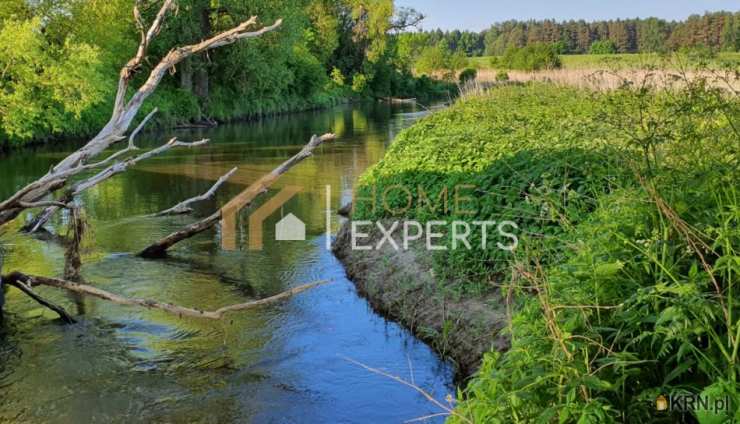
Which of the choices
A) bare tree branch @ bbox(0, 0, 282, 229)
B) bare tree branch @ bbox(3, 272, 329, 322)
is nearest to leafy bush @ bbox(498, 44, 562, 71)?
bare tree branch @ bbox(0, 0, 282, 229)

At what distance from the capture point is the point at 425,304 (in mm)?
7922

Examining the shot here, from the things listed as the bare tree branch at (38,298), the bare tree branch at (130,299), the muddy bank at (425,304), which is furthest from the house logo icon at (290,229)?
the bare tree branch at (130,299)

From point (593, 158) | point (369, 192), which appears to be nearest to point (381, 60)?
point (369, 192)

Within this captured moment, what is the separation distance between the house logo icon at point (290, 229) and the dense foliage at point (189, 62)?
13.6 feet

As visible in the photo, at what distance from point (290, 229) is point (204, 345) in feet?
18.0

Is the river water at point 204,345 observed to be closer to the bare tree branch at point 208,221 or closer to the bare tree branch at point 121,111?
the bare tree branch at point 208,221

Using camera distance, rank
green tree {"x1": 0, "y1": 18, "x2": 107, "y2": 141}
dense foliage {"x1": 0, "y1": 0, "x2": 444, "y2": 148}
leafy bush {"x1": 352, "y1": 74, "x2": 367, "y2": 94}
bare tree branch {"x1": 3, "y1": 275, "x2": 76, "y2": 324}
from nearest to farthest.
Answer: bare tree branch {"x1": 3, "y1": 275, "x2": 76, "y2": 324}
green tree {"x1": 0, "y1": 18, "x2": 107, "y2": 141}
dense foliage {"x1": 0, "y1": 0, "x2": 444, "y2": 148}
leafy bush {"x1": 352, "y1": 74, "x2": 367, "y2": 94}

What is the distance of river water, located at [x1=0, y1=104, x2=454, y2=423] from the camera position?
6.16m

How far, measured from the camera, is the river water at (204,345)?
616 cm

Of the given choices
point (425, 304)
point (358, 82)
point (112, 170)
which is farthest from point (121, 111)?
point (358, 82)

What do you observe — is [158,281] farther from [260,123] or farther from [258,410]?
[260,123]

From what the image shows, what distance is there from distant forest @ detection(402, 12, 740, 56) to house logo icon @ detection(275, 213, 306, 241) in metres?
5.79

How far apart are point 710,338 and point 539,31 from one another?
333ft

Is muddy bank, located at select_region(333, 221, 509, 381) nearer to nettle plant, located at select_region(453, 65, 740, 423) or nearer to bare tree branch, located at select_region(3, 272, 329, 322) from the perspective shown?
bare tree branch, located at select_region(3, 272, 329, 322)
